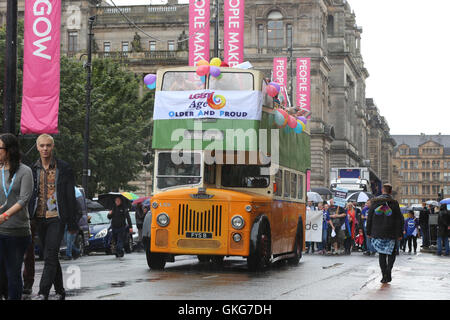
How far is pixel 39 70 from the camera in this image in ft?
64.4

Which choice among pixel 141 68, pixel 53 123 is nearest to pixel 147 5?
pixel 141 68

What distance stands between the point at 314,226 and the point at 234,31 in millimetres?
12686

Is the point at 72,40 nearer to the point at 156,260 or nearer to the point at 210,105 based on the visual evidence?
the point at 156,260

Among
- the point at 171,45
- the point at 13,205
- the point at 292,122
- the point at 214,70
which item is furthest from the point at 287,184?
the point at 171,45

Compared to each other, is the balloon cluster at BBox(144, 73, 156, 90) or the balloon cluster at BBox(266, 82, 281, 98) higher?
the balloon cluster at BBox(144, 73, 156, 90)

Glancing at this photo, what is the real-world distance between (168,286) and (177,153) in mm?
3910

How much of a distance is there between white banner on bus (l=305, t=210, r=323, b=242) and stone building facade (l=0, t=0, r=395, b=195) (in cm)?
4247

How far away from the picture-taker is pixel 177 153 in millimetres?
16797

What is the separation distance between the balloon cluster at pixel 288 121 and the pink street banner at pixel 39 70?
16.4 ft

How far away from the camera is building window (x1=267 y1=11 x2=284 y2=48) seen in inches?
3108

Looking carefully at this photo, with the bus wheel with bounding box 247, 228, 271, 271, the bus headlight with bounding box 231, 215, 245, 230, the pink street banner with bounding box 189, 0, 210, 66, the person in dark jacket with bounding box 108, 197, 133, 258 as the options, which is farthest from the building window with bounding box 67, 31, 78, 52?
the bus headlight with bounding box 231, 215, 245, 230

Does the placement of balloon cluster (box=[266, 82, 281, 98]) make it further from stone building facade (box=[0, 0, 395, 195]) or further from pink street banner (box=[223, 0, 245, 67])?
stone building facade (box=[0, 0, 395, 195])

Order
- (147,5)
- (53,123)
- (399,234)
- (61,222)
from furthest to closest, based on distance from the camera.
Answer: (147,5) → (53,123) → (399,234) → (61,222)

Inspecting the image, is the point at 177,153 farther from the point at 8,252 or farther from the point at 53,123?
the point at 8,252
